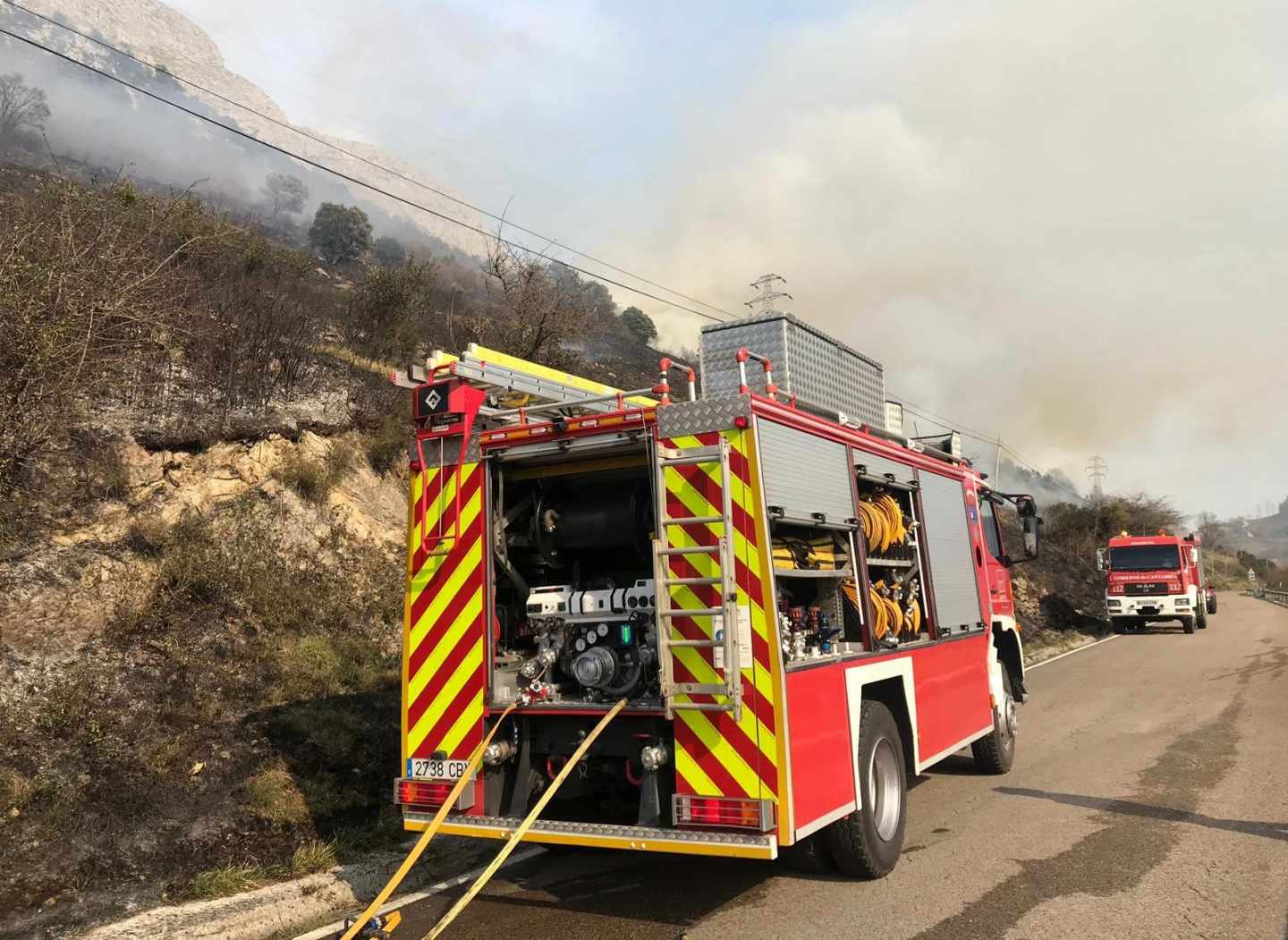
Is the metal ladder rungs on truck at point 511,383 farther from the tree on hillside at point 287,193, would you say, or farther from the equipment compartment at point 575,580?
the tree on hillside at point 287,193

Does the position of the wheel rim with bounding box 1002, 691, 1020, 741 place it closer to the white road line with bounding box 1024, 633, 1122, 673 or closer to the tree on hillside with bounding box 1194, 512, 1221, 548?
the white road line with bounding box 1024, 633, 1122, 673

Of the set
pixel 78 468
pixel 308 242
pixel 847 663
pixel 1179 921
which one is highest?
pixel 308 242

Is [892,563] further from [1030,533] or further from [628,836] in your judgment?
[1030,533]

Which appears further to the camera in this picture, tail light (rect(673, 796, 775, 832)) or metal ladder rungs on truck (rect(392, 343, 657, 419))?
metal ladder rungs on truck (rect(392, 343, 657, 419))

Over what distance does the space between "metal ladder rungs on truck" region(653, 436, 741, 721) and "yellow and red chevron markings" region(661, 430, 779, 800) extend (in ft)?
0.18

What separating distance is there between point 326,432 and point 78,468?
3.43m

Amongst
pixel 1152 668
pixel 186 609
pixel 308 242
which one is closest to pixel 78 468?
pixel 186 609

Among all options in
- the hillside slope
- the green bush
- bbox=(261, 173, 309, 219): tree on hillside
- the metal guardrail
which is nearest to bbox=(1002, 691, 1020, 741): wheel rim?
the green bush

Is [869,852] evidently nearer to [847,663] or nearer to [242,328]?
[847,663]

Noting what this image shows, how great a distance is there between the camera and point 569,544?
5922mm

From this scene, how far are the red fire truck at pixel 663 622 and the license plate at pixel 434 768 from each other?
0.01m

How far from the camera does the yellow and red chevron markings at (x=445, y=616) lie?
537 centimetres

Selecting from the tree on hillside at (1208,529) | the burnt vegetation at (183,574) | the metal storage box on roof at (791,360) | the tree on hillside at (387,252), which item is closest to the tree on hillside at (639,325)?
the tree on hillside at (387,252)

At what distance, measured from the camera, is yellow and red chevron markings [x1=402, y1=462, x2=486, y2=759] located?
5367 millimetres
